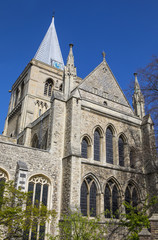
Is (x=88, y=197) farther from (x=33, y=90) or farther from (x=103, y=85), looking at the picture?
(x=33, y=90)

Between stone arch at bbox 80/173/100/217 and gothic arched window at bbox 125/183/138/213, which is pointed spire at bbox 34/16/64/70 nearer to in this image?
gothic arched window at bbox 125/183/138/213

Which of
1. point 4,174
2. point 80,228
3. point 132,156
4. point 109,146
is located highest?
point 109,146

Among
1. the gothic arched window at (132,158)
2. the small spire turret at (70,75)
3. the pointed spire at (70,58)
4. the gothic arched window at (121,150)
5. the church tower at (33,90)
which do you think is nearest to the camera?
the small spire turret at (70,75)

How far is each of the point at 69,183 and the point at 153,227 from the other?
6506 millimetres

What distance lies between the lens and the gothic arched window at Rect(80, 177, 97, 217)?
1472 cm

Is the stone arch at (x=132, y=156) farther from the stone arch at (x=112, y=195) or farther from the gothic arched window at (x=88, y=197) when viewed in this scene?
the gothic arched window at (x=88, y=197)

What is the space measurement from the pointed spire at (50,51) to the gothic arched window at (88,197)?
79.2ft

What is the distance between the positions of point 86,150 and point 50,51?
83.4 feet

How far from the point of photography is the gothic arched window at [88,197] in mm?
14717

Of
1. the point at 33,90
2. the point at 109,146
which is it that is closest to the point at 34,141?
the point at 109,146

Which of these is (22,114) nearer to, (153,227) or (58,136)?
(58,136)

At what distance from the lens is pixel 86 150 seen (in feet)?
54.4

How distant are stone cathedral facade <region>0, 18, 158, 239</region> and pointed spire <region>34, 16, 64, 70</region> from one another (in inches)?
618

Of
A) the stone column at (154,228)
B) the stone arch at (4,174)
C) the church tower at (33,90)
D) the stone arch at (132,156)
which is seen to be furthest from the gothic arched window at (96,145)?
the church tower at (33,90)
